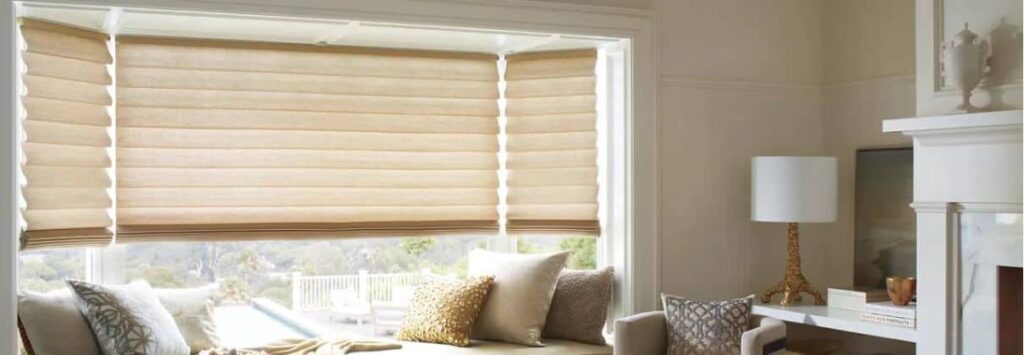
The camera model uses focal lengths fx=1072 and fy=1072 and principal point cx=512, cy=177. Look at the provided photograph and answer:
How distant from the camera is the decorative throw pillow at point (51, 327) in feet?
14.0

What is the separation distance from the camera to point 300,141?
17.5 feet

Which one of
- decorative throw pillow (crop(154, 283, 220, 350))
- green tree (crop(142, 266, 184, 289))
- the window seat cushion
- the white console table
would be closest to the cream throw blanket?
the window seat cushion

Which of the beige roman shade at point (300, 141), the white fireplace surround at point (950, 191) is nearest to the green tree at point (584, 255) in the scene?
the beige roman shade at point (300, 141)

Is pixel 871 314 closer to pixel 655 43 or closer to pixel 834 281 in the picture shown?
pixel 834 281

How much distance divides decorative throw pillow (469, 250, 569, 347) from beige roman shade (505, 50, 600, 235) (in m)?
0.35

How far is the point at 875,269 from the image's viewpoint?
546 cm

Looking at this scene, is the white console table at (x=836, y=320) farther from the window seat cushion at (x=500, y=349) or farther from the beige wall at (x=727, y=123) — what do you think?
the window seat cushion at (x=500, y=349)

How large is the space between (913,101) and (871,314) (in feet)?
3.77

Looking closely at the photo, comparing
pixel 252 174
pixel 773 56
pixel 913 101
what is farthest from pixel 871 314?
pixel 252 174

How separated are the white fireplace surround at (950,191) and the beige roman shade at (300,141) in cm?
222

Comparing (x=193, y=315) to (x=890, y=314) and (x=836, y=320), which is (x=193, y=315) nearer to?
(x=836, y=320)

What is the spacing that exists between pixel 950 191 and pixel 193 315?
3.31 metres

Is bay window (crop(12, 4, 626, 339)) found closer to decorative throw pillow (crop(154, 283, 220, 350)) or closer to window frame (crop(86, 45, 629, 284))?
window frame (crop(86, 45, 629, 284))

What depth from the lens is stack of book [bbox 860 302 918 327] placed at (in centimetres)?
461
